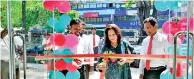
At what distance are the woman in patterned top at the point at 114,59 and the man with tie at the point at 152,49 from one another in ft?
0.53

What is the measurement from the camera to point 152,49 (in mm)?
3215

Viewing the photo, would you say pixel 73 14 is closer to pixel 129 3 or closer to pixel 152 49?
pixel 129 3

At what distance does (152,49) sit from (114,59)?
0.42 metres

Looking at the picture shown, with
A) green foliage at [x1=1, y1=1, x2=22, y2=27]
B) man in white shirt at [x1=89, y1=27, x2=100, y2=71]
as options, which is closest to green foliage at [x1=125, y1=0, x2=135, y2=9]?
man in white shirt at [x1=89, y1=27, x2=100, y2=71]

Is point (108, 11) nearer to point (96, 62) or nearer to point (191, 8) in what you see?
point (96, 62)

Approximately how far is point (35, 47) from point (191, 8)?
1.51 m

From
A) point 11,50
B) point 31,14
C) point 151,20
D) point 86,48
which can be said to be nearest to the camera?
point 11,50

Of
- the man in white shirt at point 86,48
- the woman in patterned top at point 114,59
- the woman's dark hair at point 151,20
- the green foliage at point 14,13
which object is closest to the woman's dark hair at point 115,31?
the woman in patterned top at point 114,59

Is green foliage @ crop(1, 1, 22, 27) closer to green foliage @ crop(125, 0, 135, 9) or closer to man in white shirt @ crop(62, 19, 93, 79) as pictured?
man in white shirt @ crop(62, 19, 93, 79)

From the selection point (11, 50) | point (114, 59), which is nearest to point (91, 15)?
point (114, 59)

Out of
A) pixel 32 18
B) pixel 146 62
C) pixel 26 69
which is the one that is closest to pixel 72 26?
pixel 32 18

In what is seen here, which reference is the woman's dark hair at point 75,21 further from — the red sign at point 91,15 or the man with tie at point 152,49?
the man with tie at point 152,49

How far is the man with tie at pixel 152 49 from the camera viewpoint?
311 centimetres

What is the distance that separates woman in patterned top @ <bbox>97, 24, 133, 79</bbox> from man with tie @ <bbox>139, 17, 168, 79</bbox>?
0.16m
